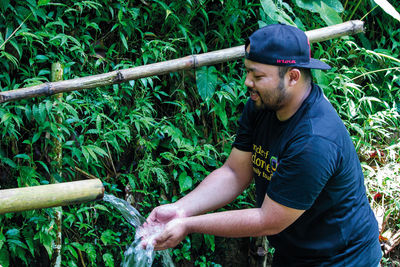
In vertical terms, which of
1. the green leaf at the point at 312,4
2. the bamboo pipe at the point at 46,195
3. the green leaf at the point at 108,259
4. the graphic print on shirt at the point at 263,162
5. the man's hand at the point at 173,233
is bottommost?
the green leaf at the point at 108,259

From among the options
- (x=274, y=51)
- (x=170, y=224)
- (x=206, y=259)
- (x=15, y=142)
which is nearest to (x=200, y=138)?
(x=206, y=259)

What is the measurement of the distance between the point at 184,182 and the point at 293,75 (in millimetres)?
1651

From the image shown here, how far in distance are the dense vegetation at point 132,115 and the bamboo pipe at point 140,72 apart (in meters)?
0.18

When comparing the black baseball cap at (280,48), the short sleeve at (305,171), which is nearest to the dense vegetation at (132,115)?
the black baseball cap at (280,48)

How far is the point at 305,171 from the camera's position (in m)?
1.81

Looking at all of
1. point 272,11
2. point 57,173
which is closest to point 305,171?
point 272,11

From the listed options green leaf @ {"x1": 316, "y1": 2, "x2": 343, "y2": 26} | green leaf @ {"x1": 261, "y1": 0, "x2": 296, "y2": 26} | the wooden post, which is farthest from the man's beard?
green leaf @ {"x1": 316, "y1": 2, "x2": 343, "y2": 26}

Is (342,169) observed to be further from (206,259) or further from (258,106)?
(206,259)

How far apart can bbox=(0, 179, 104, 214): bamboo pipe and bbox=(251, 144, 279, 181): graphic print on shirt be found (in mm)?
847

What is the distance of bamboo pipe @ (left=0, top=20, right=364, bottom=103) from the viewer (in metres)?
2.38

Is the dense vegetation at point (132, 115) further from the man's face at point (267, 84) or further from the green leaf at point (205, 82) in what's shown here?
the man's face at point (267, 84)

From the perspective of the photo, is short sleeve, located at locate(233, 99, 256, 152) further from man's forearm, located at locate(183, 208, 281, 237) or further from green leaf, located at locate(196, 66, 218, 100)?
green leaf, located at locate(196, 66, 218, 100)

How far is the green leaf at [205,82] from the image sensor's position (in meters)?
3.47

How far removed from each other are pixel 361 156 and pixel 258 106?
2.56 meters
